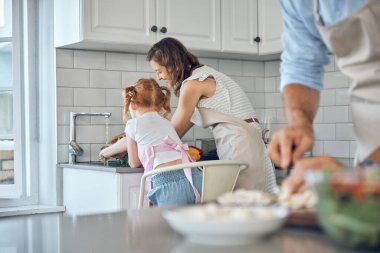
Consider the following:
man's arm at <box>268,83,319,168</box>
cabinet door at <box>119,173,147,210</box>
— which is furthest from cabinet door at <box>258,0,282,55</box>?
man's arm at <box>268,83,319,168</box>

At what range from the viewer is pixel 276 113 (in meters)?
4.23

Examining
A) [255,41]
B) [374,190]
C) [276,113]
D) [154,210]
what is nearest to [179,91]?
[255,41]

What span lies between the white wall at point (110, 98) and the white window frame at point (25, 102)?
0.19 meters

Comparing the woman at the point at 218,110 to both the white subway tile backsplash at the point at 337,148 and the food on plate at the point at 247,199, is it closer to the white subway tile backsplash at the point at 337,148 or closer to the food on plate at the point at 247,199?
the white subway tile backsplash at the point at 337,148

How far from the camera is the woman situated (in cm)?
307

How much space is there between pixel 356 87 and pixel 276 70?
2.56 meters

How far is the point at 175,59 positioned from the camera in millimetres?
3150

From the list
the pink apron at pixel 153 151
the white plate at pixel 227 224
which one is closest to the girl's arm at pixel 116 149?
the pink apron at pixel 153 151

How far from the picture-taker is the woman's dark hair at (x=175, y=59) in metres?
3.15

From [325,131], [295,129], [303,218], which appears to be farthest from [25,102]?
[303,218]

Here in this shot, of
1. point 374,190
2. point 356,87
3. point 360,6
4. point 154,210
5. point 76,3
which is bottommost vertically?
point 154,210

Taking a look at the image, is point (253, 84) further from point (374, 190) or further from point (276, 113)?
point (374, 190)

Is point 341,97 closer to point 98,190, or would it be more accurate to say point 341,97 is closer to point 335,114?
point 335,114

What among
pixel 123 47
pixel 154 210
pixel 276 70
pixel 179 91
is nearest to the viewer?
pixel 154 210
